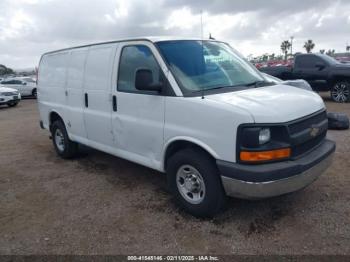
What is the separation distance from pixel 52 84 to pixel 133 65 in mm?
2687

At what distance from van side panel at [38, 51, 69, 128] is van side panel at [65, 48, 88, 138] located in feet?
0.72

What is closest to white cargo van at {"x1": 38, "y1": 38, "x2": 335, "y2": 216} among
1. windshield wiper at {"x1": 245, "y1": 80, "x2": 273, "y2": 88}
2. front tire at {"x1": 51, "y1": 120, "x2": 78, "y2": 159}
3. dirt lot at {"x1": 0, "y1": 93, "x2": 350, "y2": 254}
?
windshield wiper at {"x1": 245, "y1": 80, "x2": 273, "y2": 88}

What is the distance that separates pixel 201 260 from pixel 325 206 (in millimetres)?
1794

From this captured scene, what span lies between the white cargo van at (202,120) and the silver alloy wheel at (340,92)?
8.67m

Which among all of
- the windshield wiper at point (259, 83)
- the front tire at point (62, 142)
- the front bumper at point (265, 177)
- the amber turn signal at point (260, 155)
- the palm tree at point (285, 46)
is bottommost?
the front tire at point (62, 142)

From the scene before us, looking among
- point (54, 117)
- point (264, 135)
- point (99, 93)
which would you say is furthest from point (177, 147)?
point (54, 117)

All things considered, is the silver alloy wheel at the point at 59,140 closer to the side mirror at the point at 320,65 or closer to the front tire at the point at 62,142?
the front tire at the point at 62,142

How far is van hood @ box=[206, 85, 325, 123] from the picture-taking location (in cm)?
322

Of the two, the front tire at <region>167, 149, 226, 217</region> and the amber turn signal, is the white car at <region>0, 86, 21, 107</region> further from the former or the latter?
the amber turn signal

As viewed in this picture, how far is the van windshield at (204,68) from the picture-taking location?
384 centimetres

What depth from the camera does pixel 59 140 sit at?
21.7 ft

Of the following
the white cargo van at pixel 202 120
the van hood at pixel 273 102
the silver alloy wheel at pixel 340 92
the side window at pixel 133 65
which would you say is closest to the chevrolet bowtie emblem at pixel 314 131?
the white cargo van at pixel 202 120

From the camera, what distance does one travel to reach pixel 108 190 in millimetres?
4844

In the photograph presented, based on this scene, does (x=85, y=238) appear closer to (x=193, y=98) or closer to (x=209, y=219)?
(x=209, y=219)
